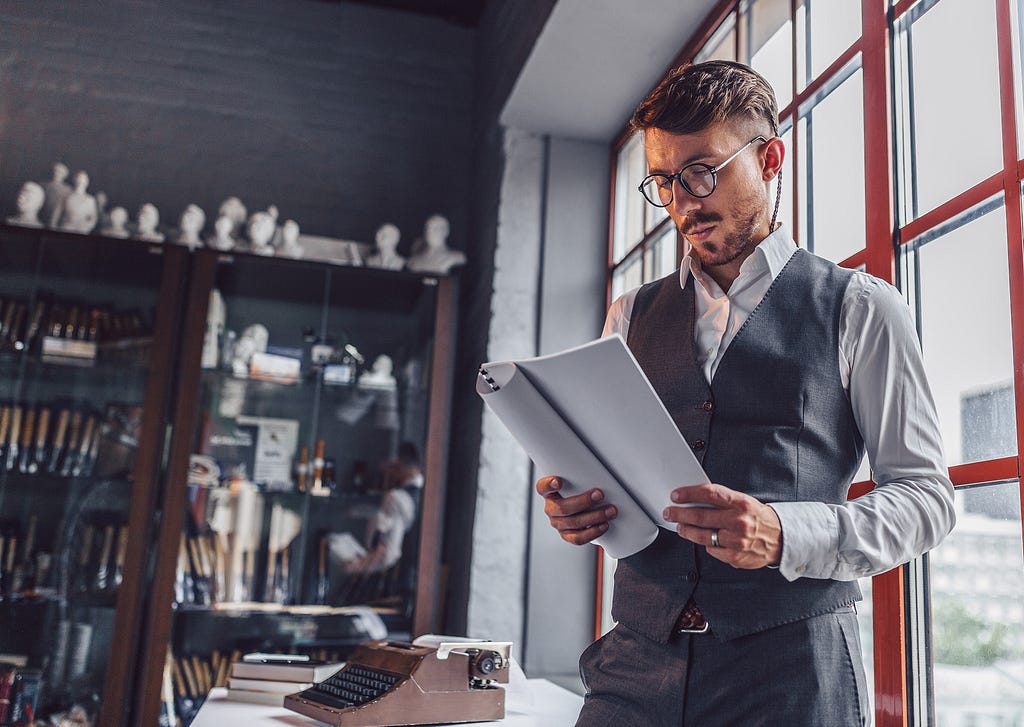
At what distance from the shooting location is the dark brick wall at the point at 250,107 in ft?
11.8

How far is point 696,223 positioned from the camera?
1265 millimetres

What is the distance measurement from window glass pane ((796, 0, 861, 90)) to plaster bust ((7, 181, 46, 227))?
2.56 metres

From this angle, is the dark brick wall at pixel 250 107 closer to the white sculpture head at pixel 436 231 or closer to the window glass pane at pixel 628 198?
the white sculpture head at pixel 436 231

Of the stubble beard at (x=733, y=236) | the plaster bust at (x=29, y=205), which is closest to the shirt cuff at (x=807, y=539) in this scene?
the stubble beard at (x=733, y=236)

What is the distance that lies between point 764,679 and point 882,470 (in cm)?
29

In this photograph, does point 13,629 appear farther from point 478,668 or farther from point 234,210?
point 478,668

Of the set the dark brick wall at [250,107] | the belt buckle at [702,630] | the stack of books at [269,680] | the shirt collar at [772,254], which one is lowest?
the stack of books at [269,680]

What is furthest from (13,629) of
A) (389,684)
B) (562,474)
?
(562,474)

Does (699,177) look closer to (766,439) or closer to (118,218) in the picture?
(766,439)

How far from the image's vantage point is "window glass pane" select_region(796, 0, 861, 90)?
1.86 metres

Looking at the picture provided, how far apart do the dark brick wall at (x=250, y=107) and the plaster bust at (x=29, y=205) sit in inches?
15.2

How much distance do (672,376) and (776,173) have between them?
327 mm

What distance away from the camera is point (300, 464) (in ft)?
10.5

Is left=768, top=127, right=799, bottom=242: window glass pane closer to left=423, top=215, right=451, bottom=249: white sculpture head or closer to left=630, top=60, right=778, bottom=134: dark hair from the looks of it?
left=630, top=60, right=778, bottom=134: dark hair
